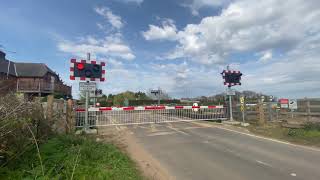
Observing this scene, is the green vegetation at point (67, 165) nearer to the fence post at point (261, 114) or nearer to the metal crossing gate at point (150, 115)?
the metal crossing gate at point (150, 115)

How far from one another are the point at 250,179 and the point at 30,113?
222 inches

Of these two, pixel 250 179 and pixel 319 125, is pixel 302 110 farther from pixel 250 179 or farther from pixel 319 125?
pixel 250 179

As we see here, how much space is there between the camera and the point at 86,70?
47.3 ft

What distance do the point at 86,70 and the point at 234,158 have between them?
8956mm

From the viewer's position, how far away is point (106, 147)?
937cm

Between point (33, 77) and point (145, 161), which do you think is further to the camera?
point (33, 77)

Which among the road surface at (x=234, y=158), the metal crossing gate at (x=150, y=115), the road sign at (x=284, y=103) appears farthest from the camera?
the road sign at (x=284, y=103)

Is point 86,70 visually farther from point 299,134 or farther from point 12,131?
point 299,134

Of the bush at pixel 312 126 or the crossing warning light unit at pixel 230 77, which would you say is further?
the crossing warning light unit at pixel 230 77

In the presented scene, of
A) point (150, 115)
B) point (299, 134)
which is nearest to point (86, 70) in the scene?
point (150, 115)

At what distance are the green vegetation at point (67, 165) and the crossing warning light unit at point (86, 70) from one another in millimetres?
6211

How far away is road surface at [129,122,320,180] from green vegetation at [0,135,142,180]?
1.34m

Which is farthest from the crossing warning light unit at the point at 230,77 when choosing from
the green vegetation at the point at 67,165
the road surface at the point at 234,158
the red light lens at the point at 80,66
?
the green vegetation at the point at 67,165

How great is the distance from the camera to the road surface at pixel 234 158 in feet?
21.9
